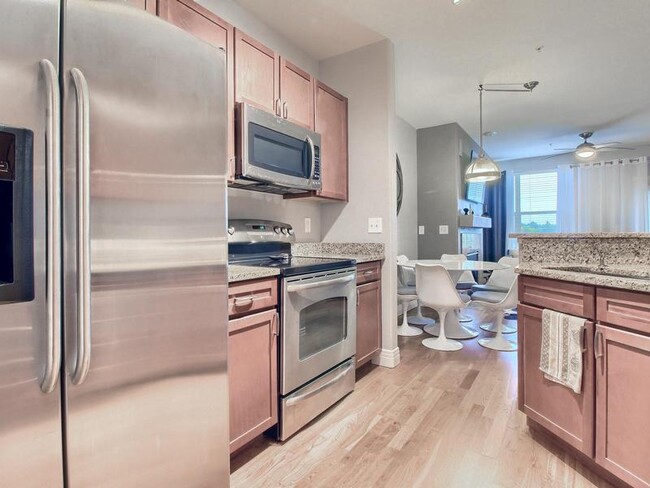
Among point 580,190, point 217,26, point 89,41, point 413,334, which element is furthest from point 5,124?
point 580,190

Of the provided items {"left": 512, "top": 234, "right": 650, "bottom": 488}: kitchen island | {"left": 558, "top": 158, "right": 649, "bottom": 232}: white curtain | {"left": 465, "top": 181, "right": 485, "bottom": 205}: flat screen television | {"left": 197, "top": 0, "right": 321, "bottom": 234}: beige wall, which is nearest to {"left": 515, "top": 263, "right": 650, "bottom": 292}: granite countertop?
{"left": 512, "top": 234, "right": 650, "bottom": 488}: kitchen island

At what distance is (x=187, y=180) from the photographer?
1019 millimetres

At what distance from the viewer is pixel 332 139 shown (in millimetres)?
2650

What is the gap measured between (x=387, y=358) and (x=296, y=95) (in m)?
2.06

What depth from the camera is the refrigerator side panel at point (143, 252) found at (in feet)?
2.58

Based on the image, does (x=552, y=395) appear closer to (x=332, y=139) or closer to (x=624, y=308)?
(x=624, y=308)

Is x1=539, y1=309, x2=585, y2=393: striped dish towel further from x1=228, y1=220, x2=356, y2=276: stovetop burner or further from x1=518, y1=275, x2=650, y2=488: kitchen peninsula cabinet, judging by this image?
x1=228, y1=220, x2=356, y2=276: stovetop burner

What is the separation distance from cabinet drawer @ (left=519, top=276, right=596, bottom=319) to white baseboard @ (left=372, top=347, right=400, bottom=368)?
118 centimetres

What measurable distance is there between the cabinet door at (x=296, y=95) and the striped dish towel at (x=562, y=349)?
72.5 inches

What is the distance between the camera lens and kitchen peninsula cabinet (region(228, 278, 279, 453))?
145 cm

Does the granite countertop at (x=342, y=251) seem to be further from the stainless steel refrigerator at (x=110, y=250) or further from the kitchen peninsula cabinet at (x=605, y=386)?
the stainless steel refrigerator at (x=110, y=250)

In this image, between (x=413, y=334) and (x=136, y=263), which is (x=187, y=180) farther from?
(x=413, y=334)

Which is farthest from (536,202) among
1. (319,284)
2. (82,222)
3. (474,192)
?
(82,222)

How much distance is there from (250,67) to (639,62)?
11.4 feet
